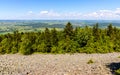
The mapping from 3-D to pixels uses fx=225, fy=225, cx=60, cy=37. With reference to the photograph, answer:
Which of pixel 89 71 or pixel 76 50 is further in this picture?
pixel 76 50

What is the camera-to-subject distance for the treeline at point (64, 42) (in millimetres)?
92312

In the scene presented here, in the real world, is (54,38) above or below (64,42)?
above

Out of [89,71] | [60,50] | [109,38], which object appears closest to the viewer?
[89,71]

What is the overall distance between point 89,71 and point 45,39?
51253 mm

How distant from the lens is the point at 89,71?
45031 millimetres

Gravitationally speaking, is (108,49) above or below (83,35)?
below

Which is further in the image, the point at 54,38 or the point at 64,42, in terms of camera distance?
the point at 54,38

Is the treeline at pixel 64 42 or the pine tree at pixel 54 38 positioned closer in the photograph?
the treeline at pixel 64 42

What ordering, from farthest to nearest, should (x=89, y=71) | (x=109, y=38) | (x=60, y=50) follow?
(x=109, y=38) < (x=60, y=50) < (x=89, y=71)

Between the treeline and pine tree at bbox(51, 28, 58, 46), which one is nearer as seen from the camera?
the treeline

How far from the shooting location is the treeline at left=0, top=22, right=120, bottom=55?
92312 mm

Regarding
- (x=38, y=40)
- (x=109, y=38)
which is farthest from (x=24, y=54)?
(x=109, y=38)

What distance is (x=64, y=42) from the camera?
9344cm

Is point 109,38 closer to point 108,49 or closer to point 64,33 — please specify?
point 108,49
